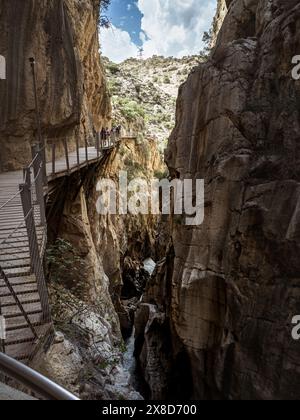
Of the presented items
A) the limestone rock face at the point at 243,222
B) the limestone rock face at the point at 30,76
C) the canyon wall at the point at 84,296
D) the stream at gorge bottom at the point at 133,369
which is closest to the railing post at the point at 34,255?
the canyon wall at the point at 84,296

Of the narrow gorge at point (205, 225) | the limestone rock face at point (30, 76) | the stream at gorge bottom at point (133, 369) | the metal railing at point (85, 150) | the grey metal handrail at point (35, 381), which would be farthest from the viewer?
the stream at gorge bottom at point (133, 369)

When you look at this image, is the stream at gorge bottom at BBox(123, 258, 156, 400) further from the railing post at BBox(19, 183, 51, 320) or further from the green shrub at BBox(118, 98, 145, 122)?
the green shrub at BBox(118, 98, 145, 122)

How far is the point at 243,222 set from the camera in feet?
30.8

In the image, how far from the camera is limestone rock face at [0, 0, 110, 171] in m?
11.5

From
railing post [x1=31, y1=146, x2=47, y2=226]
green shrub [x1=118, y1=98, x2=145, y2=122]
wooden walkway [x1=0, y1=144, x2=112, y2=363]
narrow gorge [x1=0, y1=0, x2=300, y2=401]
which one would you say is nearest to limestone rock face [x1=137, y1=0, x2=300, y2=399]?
narrow gorge [x1=0, y1=0, x2=300, y2=401]

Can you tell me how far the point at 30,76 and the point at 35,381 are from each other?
12.2 meters

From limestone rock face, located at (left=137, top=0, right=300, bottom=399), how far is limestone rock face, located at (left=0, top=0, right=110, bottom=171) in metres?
4.89

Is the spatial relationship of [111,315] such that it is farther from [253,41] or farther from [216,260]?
[253,41]

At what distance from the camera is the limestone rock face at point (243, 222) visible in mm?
8406

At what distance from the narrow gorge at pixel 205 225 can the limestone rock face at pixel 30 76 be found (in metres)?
0.04

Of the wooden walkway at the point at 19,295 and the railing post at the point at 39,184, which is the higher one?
the railing post at the point at 39,184

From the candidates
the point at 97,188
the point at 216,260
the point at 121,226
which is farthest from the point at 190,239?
the point at 121,226

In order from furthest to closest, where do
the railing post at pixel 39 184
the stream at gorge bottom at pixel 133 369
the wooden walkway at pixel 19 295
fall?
the stream at gorge bottom at pixel 133 369
the railing post at pixel 39 184
the wooden walkway at pixel 19 295

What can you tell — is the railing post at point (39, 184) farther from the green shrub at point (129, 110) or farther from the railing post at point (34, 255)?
the green shrub at point (129, 110)
